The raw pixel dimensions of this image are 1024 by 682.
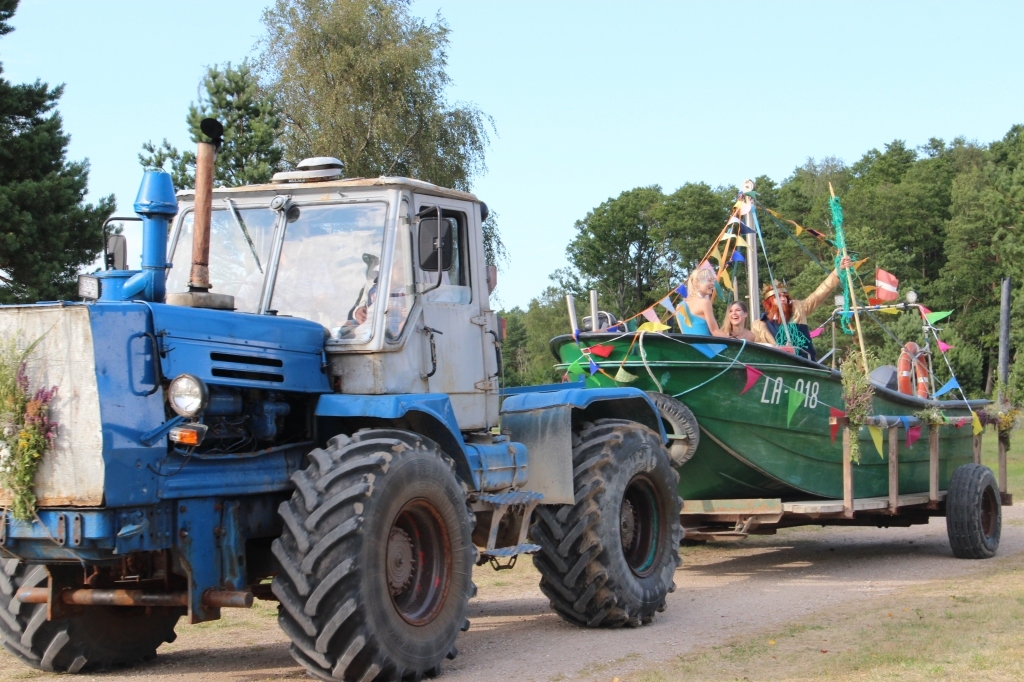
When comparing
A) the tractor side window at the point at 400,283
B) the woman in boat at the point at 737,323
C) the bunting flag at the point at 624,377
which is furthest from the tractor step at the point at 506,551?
the woman in boat at the point at 737,323

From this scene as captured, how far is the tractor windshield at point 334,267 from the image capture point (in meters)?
7.38

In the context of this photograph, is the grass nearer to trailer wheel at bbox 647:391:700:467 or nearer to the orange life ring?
trailer wheel at bbox 647:391:700:467

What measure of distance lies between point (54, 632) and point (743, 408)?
6.43 meters

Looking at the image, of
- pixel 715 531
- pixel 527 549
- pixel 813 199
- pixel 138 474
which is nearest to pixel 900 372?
pixel 715 531

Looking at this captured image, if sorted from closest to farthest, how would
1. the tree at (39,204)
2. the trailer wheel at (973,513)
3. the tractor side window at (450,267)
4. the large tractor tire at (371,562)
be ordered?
1. the large tractor tire at (371,562)
2. the tractor side window at (450,267)
3. the trailer wheel at (973,513)
4. the tree at (39,204)

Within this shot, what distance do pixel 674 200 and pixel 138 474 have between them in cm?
5166

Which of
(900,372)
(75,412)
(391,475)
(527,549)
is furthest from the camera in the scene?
(900,372)

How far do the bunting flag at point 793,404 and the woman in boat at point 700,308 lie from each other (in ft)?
2.85

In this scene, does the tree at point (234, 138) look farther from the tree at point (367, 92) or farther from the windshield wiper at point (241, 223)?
the windshield wiper at point (241, 223)

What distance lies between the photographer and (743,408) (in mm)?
11211

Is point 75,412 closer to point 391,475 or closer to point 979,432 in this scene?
point 391,475

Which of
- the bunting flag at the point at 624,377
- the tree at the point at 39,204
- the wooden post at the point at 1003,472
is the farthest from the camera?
the tree at the point at 39,204

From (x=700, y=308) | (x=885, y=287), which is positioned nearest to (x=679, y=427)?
(x=700, y=308)

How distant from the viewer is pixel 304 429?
7203mm
